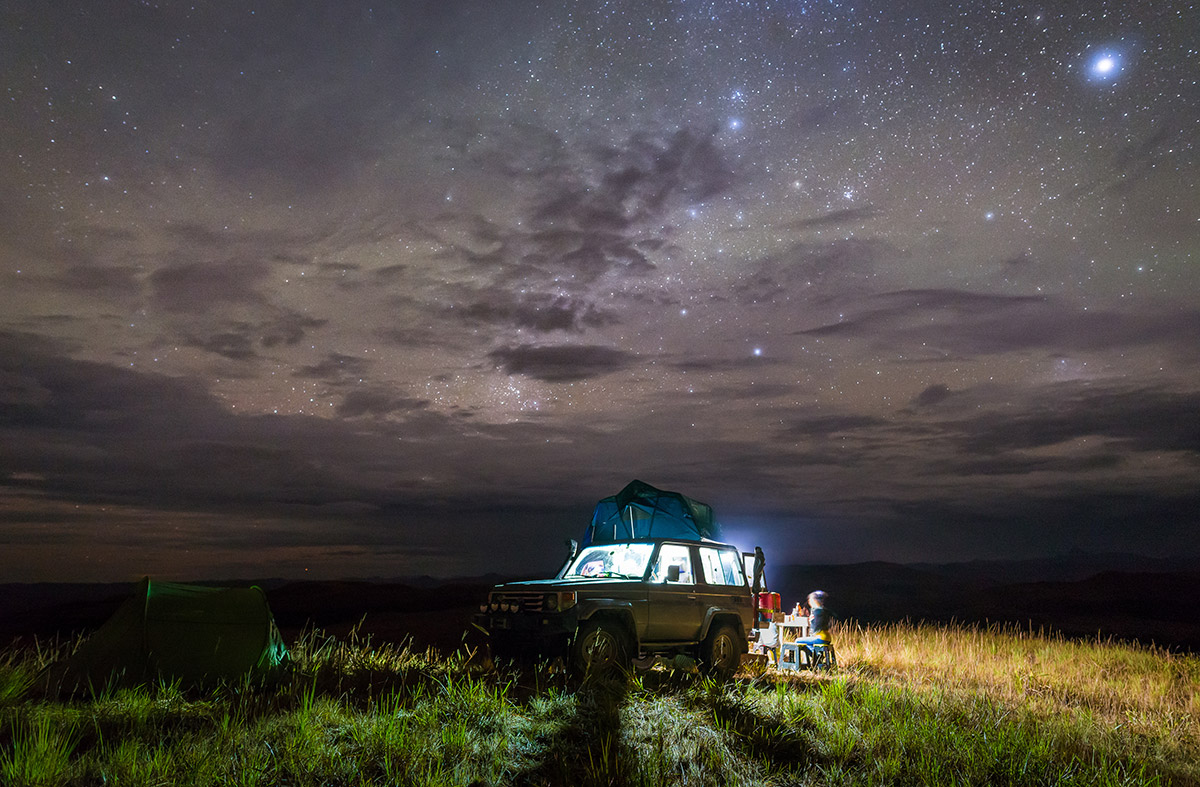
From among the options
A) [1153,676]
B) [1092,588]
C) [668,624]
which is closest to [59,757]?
[668,624]

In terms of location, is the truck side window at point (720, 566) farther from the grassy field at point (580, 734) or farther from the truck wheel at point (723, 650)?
the grassy field at point (580, 734)

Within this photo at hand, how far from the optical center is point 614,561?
10820 millimetres

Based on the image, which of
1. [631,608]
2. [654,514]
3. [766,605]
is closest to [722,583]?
[766,605]

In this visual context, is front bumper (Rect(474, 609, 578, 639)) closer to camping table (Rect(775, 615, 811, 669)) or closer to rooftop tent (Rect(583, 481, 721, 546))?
rooftop tent (Rect(583, 481, 721, 546))

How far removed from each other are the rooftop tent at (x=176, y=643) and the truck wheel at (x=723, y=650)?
18.1 feet

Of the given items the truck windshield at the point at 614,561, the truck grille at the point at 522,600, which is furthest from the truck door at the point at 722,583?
the truck grille at the point at 522,600

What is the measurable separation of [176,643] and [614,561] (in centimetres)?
543

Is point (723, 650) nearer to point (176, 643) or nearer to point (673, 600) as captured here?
point (673, 600)

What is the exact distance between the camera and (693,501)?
13.5 meters

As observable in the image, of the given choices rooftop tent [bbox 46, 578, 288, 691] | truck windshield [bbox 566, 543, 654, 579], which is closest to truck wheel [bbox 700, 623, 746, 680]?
truck windshield [bbox 566, 543, 654, 579]

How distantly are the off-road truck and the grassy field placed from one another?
47cm

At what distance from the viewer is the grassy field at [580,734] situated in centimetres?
540

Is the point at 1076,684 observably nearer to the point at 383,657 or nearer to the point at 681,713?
the point at 681,713

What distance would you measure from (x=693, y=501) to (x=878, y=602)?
131 ft
